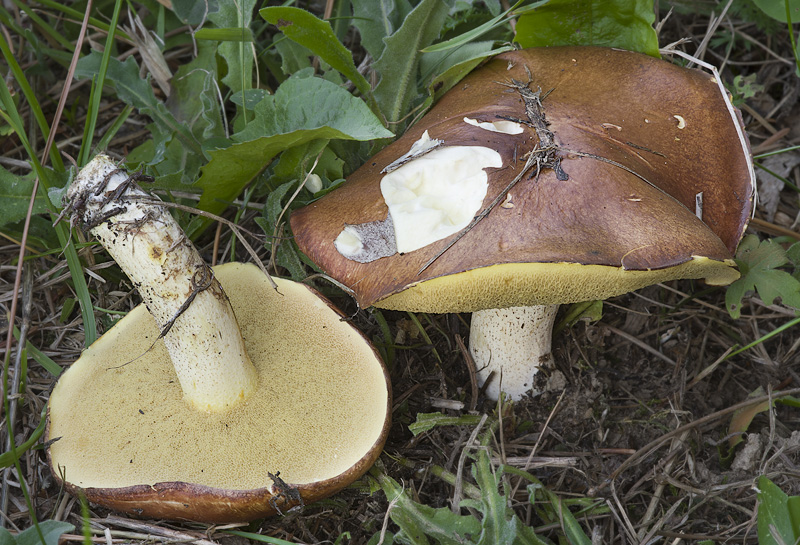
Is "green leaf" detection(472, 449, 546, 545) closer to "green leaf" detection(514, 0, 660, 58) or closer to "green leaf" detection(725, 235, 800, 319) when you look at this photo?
"green leaf" detection(725, 235, 800, 319)

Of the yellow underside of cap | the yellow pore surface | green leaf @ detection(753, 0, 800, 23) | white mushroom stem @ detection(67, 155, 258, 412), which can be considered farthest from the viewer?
green leaf @ detection(753, 0, 800, 23)

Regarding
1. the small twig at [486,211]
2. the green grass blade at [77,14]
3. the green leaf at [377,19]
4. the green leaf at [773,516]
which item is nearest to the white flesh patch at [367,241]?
the small twig at [486,211]

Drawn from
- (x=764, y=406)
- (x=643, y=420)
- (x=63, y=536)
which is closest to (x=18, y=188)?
(x=63, y=536)

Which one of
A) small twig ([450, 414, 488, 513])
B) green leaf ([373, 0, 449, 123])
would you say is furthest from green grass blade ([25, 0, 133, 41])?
small twig ([450, 414, 488, 513])

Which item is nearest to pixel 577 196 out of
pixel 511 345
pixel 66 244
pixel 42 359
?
pixel 511 345

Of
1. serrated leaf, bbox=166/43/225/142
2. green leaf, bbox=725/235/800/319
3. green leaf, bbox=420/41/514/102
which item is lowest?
Result: green leaf, bbox=725/235/800/319

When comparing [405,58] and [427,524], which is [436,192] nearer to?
[405,58]

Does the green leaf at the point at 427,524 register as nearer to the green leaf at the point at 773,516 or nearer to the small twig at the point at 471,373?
the small twig at the point at 471,373
